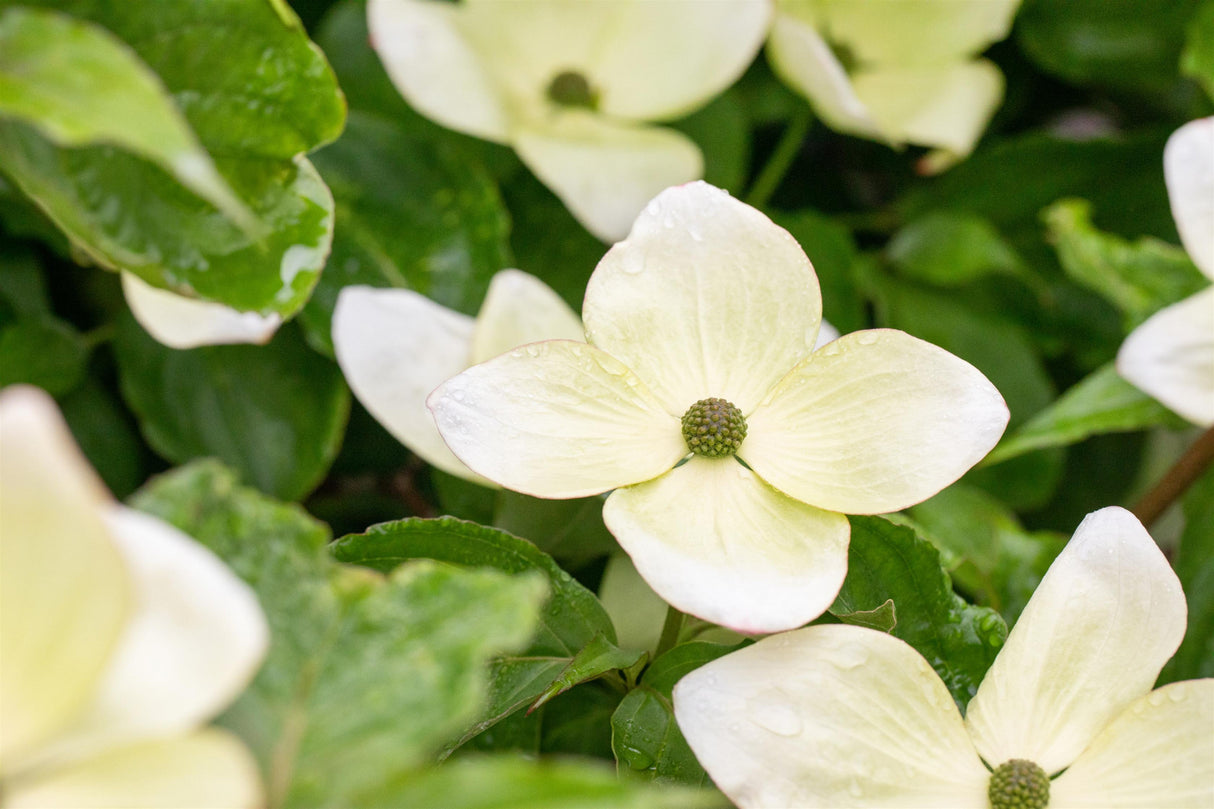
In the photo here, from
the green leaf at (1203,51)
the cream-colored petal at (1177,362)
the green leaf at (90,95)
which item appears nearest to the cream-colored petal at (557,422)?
the green leaf at (90,95)

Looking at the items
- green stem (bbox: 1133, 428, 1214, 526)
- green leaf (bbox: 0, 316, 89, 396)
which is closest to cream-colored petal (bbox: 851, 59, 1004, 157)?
green stem (bbox: 1133, 428, 1214, 526)

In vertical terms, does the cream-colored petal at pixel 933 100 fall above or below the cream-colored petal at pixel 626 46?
below

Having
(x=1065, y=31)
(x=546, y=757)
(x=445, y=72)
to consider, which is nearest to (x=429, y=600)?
(x=546, y=757)

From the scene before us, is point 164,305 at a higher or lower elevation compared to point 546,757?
higher

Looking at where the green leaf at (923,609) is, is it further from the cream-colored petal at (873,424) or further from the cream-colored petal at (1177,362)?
the cream-colored petal at (1177,362)

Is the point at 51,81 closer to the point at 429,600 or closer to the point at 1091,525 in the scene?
the point at 429,600

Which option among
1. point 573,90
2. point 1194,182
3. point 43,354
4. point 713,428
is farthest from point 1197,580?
point 43,354

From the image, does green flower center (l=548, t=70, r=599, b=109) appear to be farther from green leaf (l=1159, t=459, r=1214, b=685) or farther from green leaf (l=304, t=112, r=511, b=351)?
green leaf (l=1159, t=459, r=1214, b=685)
